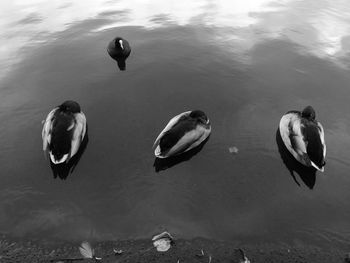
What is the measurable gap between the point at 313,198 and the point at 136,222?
3142mm

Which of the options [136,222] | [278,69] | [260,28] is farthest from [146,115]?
[260,28]

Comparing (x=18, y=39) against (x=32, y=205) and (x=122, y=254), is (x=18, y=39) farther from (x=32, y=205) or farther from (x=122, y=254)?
(x=122, y=254)

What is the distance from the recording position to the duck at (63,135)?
6.19 m

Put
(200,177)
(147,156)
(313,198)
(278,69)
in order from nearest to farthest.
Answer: (313,198)
(200,177)
(147,156)
(278,69)

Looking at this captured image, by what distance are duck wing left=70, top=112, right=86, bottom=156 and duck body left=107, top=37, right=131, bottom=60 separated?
3350 millimetres

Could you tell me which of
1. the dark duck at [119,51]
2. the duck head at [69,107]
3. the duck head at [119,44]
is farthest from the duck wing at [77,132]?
the duck head at [119,44]

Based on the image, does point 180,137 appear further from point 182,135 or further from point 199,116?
point 199,116

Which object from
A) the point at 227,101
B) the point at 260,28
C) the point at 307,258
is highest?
the point at 260,28

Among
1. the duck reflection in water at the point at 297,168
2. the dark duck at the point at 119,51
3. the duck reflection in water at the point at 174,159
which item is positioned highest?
the dark duck at the point at 119,51

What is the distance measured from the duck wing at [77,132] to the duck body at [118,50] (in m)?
3.35

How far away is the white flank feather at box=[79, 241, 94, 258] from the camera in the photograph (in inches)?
191

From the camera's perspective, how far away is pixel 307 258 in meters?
4.87

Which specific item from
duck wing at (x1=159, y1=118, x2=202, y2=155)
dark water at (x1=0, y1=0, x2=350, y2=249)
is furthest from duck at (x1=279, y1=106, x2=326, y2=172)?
duck wing at (x1=159, y1=118, x2=202, y2=155)

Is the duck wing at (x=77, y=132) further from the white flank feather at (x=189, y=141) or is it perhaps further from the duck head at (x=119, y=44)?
the duck head at (x=119, y=44)
